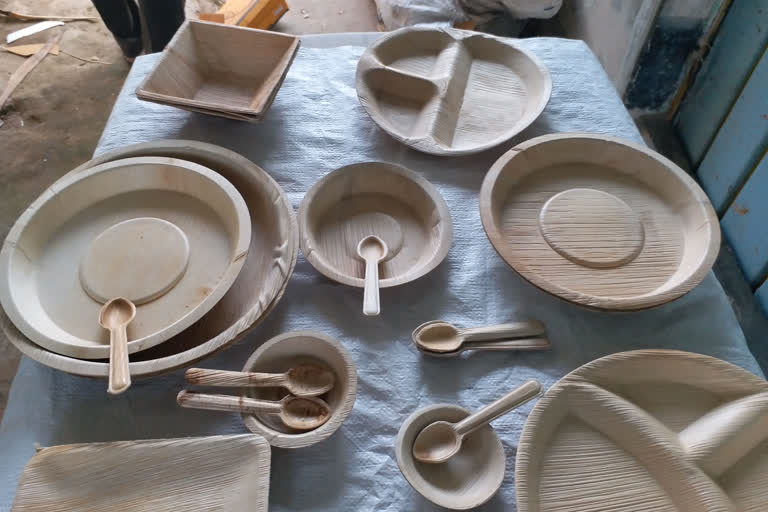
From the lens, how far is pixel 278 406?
0.70m

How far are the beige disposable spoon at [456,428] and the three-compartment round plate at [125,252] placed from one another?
1.21 ft

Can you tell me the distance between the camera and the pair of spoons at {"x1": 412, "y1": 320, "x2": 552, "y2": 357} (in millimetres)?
817

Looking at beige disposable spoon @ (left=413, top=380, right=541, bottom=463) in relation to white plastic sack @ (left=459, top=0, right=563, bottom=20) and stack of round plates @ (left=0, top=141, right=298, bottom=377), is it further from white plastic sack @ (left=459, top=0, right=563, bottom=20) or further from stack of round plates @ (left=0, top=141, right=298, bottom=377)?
white plastic sack @ (left=459, top=0, right=563, bottom=20)

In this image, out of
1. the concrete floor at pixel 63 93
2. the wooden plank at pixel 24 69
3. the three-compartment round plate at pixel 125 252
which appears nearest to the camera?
the three-compartment round plate at pixel 125 252

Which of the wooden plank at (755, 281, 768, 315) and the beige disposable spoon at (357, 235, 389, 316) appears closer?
the beige disposable spoon at (357, 235, 389, 316)

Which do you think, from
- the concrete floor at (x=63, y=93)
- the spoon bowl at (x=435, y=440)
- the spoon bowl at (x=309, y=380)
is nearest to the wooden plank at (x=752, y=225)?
the spoon bowl at (x=435, y=440)

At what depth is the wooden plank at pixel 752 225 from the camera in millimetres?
1508

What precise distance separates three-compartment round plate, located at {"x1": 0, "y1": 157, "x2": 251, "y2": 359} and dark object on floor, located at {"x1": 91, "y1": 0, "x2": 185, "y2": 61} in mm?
1368

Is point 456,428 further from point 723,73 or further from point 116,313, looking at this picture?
point 723,73

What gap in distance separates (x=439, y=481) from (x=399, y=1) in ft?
6.31

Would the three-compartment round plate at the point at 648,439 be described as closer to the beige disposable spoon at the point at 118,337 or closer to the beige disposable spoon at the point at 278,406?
the beige disposable spoon at the point at 278,406

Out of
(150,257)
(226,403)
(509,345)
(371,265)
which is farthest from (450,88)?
(226,403)

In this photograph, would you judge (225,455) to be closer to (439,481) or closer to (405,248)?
(439,481)

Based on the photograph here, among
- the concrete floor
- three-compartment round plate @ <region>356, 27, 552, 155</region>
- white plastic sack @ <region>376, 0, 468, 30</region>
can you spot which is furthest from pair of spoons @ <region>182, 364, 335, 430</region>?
white plastic sack @ <region>376, 0, 468, 30</region>
